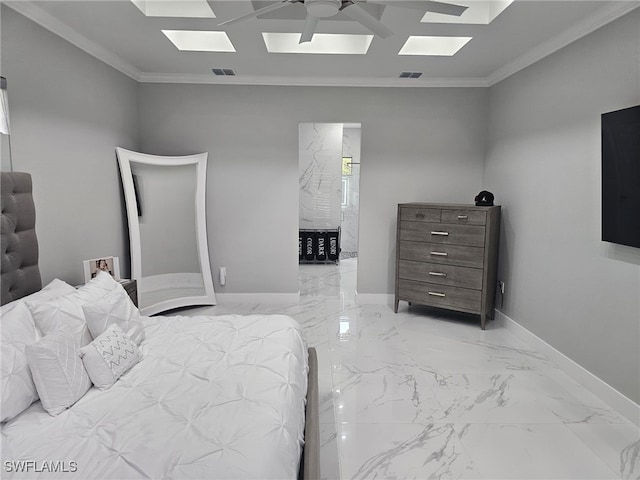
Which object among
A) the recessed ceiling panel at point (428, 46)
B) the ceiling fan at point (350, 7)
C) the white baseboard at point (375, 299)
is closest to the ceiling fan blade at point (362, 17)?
the ceiling fan at point (350, 7)

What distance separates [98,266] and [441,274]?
321 centimetres

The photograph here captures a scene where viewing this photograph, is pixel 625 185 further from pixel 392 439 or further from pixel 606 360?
pixel 392 439

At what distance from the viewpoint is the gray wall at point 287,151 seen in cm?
457

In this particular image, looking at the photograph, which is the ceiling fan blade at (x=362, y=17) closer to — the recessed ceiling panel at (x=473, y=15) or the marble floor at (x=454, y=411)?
the recessed ceiling panel at (x=473, y=15)

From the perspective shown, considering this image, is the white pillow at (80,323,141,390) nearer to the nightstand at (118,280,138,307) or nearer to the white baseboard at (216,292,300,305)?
the nightstand at (118,280,138,307)

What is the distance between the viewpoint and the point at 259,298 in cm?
486

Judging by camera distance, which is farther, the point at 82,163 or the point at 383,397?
the point at 82,163

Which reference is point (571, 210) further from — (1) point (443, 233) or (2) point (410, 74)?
(2) point (410, 74)

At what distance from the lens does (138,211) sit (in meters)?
4.07

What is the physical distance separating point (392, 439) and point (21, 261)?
2437mm

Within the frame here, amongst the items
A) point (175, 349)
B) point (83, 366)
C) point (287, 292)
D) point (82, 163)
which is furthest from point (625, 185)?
point (82, 163)

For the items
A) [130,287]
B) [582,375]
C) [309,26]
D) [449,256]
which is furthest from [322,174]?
[582,375]

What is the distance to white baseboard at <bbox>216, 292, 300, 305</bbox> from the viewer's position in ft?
15.8

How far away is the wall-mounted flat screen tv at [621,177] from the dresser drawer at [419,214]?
166 cm
